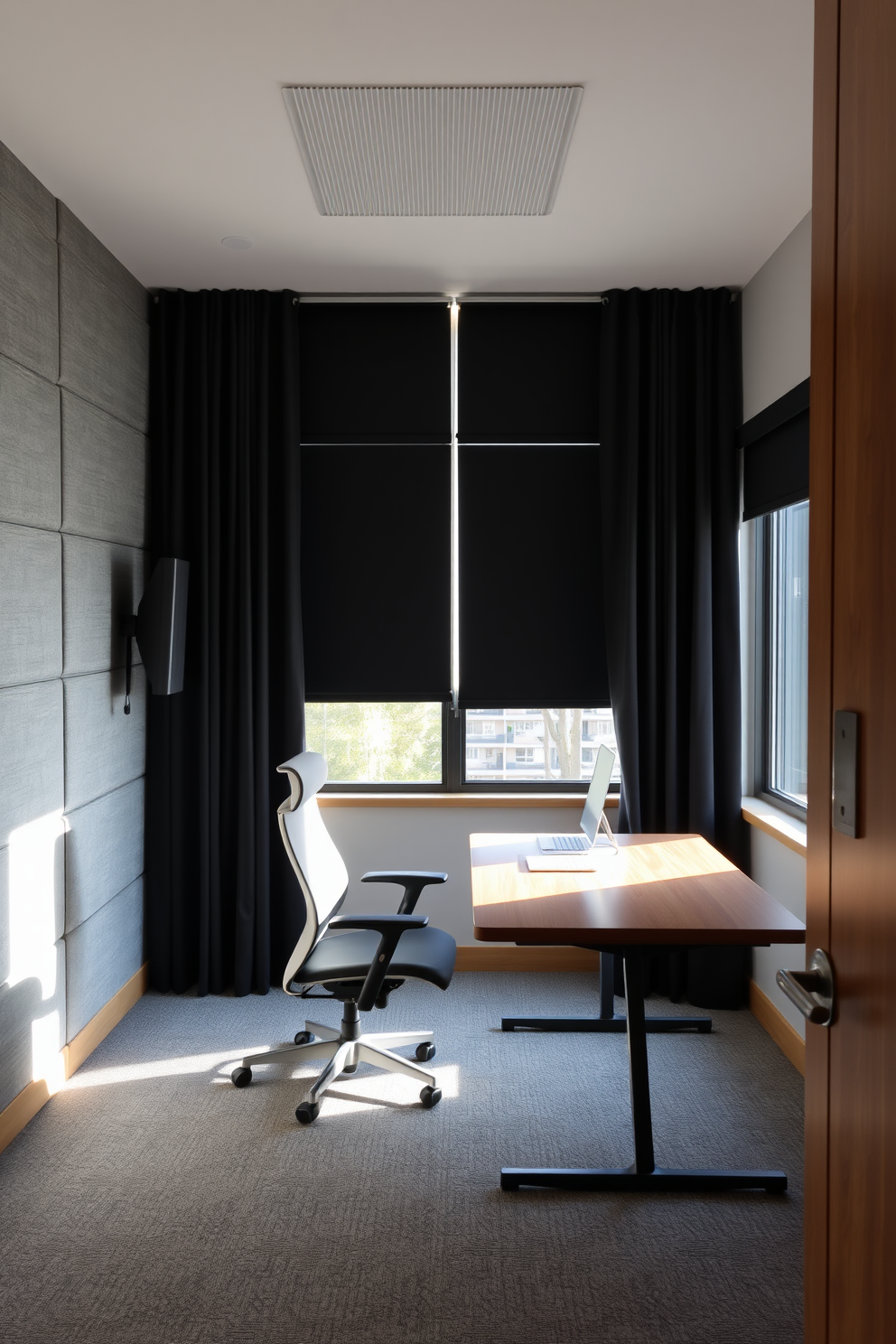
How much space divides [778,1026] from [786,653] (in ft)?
4.87

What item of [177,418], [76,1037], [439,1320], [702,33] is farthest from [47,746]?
[702,33]

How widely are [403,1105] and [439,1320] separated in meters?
0.97

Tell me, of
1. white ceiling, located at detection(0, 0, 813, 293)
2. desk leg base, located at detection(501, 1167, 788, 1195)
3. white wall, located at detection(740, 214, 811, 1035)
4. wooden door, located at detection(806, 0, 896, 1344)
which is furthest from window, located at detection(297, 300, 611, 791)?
wooden door, located at detection(806, 0, 896, 1344)

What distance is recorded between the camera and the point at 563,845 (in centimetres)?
341

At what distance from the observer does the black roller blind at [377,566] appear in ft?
13.8

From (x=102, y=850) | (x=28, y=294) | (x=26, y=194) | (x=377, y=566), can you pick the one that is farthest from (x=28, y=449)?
(x=377, y=566)

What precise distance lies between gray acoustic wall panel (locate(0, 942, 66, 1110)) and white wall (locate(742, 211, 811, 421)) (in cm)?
335

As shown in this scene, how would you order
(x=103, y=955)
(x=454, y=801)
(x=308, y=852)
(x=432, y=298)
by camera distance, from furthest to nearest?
(x=454, y=801) → (x=432, y=298) → (x=103, y=955) → (x=308, y=852)

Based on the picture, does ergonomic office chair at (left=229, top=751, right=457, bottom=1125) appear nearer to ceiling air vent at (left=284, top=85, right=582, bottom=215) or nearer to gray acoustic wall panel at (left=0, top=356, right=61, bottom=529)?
gray acoustic wall panel at (left=0, top=356, right=61, bottom=529)

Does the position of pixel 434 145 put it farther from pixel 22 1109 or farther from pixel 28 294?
pixel 22 1109

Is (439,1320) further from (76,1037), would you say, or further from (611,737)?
(611,737)

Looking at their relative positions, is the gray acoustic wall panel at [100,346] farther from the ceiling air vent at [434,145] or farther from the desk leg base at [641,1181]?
the desk leg base at [641,1181]

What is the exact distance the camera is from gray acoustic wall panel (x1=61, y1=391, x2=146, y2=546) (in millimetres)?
3223

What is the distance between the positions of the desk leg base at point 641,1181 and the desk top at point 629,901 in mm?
690
